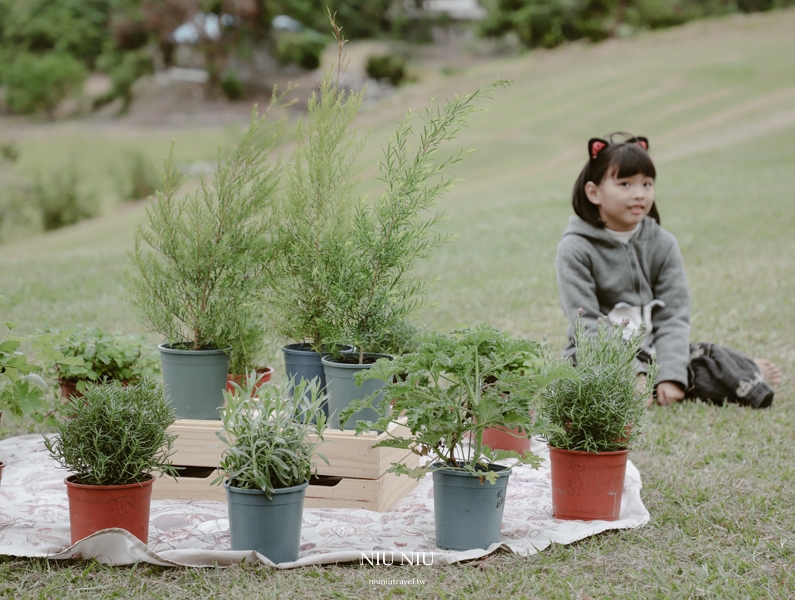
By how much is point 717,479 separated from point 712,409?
1.16m

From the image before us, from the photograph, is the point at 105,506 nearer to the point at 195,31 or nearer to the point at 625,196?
the point at 625,196

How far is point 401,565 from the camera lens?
8.49 feet

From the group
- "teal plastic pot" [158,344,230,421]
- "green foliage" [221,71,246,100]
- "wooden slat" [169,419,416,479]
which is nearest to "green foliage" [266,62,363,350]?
"teal plastic pot" [158,344,230,421]

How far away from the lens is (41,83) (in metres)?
36.8

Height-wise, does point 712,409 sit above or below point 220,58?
below

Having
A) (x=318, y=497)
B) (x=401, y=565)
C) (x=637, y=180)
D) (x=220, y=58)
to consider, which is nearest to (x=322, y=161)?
(x=318, y=497)

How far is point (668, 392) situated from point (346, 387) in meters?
2.16

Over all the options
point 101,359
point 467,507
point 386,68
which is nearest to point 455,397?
point 467,507

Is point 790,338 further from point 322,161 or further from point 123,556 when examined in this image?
point 123,556

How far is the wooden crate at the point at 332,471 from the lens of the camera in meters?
3.09

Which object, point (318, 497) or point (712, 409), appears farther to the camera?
point (712, 409)

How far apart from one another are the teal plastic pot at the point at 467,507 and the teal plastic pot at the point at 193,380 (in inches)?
41.4

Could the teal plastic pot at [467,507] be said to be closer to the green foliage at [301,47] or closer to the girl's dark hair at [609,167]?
the girl's dark hair at [609,167]

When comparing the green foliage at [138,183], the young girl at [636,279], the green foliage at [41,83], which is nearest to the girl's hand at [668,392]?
the young girl at [636,279]
